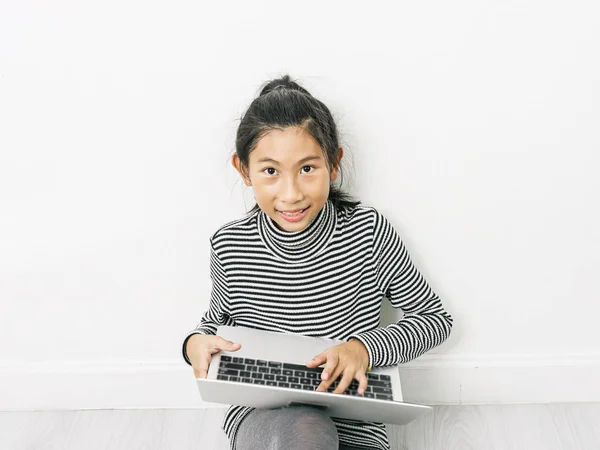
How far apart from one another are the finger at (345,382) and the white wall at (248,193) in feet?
1.06

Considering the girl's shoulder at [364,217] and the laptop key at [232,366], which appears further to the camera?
the girl's shoulder at [364,217]

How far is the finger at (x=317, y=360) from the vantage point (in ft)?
3.01

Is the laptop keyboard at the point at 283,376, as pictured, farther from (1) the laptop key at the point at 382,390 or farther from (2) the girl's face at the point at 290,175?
(2) the girl's face at the point at 290,175

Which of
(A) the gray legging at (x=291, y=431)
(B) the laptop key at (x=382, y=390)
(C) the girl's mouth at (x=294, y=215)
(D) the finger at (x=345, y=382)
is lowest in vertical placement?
(A) the gray legging at (x=291, y=431)

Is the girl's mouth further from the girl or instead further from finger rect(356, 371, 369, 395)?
finger rect(356, 371, 369, 395)

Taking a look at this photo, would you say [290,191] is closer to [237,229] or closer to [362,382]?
[237,229]

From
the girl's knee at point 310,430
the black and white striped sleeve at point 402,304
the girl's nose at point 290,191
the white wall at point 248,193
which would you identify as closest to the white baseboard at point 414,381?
the white wall at point 248,193

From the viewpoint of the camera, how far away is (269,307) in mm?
1048

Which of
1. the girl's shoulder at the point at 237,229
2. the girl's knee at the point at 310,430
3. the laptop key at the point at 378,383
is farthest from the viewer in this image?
the girl's shoulder at the point at 237,229

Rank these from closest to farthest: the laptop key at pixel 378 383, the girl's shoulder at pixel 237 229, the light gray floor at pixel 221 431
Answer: the laptop key at pixel 378 383, the girl's shoulder at pixel 237 229, the light gray floor at pixel 221 431

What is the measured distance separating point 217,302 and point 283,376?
23cm

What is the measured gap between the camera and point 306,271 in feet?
3.36

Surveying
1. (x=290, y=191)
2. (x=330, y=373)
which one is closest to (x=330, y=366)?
(x=330, y=373)
